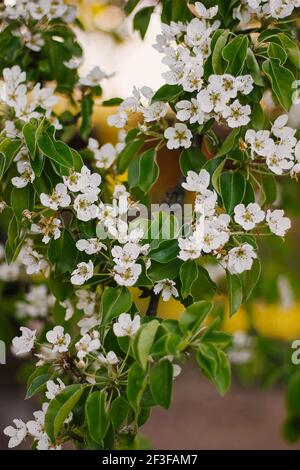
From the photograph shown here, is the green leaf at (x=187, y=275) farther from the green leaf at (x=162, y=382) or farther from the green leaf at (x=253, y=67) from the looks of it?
the green leaf at (x=253, y=67)

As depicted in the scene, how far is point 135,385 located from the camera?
1155mm

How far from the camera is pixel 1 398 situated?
10.8 feet

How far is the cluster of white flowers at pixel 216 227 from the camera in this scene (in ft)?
4.03

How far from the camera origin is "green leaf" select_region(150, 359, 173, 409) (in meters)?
1.15

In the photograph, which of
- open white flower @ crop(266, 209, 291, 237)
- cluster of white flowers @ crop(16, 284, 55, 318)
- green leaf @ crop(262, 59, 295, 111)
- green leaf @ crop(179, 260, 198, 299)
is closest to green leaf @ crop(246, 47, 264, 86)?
green leaf @ crop(262, 59, 295, 111)

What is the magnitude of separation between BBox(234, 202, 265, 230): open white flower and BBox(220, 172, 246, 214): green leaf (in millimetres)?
27

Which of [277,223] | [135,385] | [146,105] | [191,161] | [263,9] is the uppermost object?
[263,9]

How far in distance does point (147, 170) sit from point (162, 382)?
51 cm

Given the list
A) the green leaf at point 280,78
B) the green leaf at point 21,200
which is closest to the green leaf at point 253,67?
the green leaf at point 280,78

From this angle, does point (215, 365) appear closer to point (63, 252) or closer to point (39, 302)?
point (63, 252)

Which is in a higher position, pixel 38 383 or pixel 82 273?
pixel 82 273

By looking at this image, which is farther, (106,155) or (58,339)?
(106,155)

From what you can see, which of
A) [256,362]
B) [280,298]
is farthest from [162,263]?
[280,298]

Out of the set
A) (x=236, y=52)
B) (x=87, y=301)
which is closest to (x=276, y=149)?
(x=236, y=52)
